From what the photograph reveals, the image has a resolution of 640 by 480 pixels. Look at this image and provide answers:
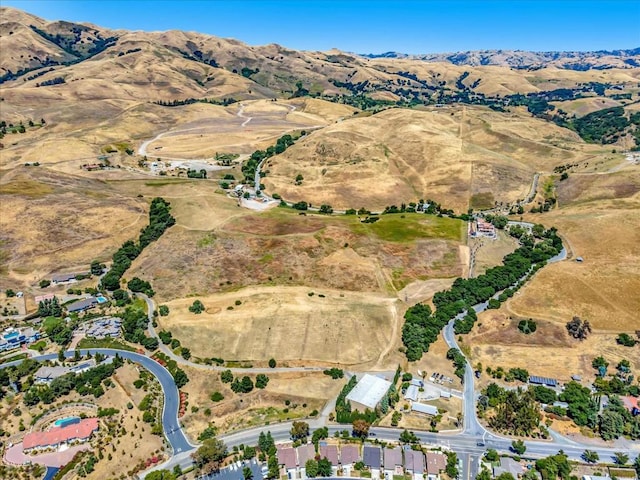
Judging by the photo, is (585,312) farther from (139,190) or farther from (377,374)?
(139,190)

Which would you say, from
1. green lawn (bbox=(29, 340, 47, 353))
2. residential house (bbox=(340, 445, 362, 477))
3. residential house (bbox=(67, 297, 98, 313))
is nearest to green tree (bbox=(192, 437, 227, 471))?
residential house (bbox=(340, 445, 362, 477))

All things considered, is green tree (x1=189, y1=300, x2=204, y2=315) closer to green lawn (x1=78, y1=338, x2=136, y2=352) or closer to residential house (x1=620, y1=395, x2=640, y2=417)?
green lawn (x1=78, y1=338, x2=136, y2=352)

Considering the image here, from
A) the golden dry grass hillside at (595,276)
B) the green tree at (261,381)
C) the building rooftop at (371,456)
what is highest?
the golden dry grass hillside at (595,276)

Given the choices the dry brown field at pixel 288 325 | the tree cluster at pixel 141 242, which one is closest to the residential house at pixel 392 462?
the dry brown field at pixel 288 325

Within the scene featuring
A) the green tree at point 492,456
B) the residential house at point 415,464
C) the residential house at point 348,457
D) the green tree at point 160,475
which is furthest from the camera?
the green tree at point 492,456

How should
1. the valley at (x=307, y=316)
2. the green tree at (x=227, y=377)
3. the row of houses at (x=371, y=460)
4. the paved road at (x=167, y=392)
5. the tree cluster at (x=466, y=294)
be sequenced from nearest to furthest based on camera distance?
the row of houses at (x=371, y=460) < the paved road at (x=167, y=392) < the valley at (x=307, y=316) < the green tree at (x=227, y=377) < the tree cluster at (x=466, y=294)

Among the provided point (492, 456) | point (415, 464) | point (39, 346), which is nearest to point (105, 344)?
point (39, 346)

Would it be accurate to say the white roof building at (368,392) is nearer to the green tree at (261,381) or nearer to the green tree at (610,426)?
the green tree at (261,381)
